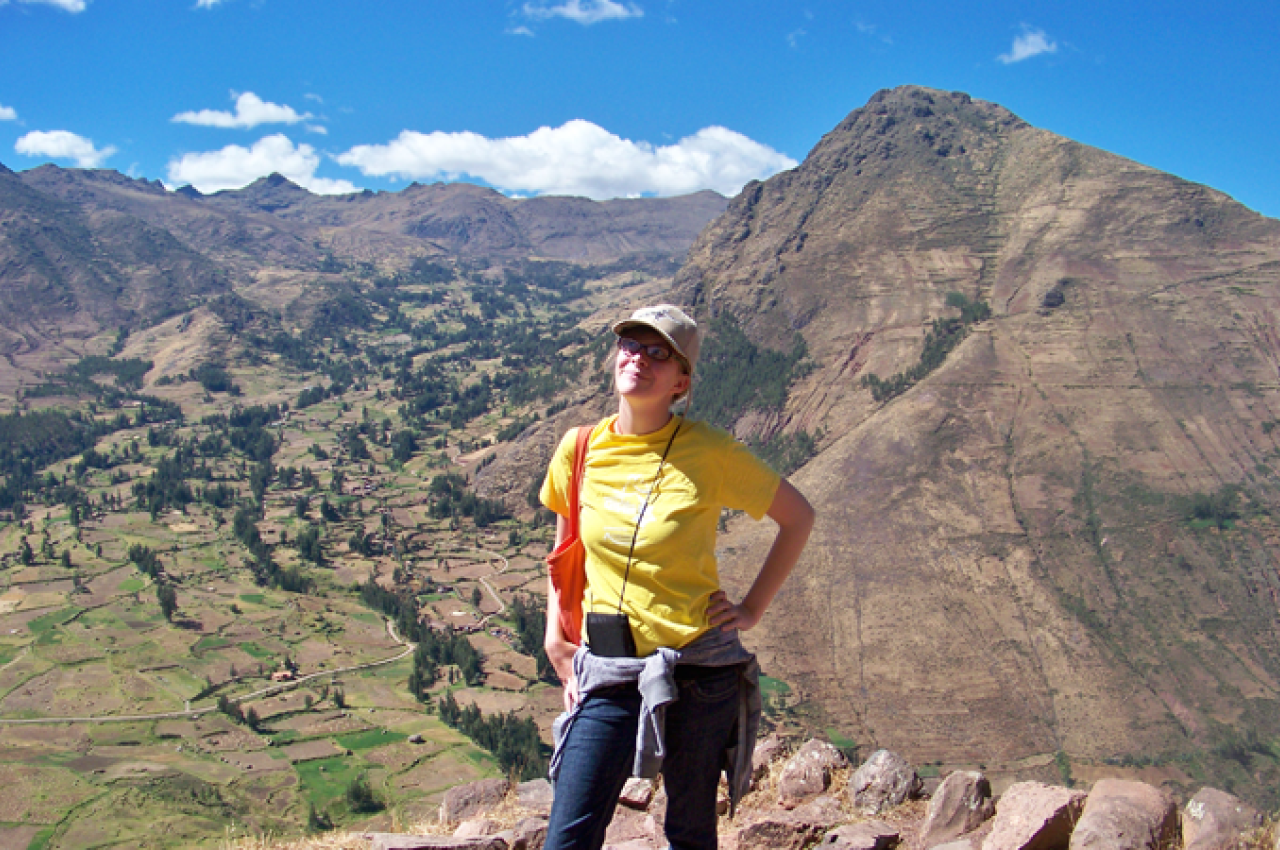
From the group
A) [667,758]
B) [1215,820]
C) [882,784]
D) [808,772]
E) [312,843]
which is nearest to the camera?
[667,758]

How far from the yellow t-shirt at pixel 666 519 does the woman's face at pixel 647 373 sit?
270 millimetres

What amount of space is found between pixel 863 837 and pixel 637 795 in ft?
9.17

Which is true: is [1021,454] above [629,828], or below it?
above

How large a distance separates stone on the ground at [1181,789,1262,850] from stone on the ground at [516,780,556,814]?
671cm

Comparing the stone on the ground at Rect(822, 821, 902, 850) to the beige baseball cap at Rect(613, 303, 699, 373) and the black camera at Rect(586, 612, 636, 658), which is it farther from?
the beige baseball cap at Rect(613, 303, 699, 373)

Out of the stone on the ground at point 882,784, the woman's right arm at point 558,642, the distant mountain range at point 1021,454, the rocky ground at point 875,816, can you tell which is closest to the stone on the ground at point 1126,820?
the rocky ground at point 875,816

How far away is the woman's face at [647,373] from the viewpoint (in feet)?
18.1

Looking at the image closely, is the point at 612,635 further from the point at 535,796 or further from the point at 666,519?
the point at 535,796

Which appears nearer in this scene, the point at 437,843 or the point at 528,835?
the point at 437,843

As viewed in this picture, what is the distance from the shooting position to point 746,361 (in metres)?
105

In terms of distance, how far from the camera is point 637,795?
1002cm

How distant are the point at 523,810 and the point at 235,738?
5454cm

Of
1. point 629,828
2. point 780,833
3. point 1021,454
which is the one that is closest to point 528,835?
point 629,828

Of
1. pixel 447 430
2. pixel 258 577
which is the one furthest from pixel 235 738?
pixel 447 430
